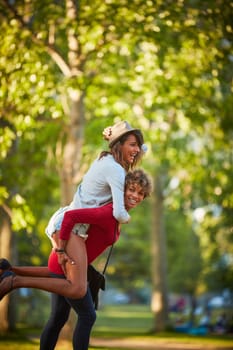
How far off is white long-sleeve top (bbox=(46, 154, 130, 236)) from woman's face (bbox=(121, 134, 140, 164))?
0.49 ft

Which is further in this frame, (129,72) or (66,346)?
(129,72)

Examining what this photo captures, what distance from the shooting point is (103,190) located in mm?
7090

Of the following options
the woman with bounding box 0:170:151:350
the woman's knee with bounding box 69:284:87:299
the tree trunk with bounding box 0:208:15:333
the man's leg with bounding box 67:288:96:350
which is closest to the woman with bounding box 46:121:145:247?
the woman with bounding box 0:170:151:350

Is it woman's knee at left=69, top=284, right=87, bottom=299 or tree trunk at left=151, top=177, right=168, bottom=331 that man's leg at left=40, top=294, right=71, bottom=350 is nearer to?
woman's knee at left=69, top=284, right=87, bottom=299

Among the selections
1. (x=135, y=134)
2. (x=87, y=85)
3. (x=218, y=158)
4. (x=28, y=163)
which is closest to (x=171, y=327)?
(x=218, y=158)

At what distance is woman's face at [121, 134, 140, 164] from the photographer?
7301mm

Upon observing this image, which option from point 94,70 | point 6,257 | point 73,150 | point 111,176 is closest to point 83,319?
point 111,176

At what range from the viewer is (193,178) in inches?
816

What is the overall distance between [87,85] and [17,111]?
121 centimetres

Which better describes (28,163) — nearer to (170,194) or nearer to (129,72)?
(129,72)

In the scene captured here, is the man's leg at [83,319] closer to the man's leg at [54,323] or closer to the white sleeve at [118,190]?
the man's leg at [54,323]

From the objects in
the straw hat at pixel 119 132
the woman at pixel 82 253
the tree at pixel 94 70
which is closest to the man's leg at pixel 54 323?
the woman at pixel 82 253

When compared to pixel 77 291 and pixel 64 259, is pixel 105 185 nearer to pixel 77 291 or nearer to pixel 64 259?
pixel 64 259

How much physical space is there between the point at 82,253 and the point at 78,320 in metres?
0.59
